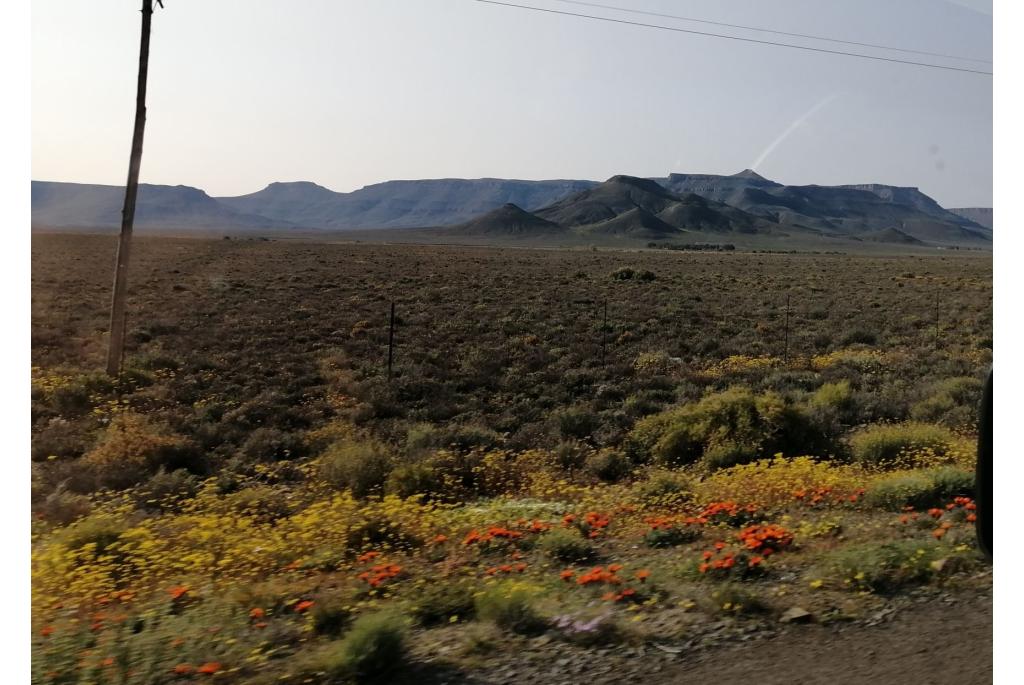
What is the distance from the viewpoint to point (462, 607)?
519cm

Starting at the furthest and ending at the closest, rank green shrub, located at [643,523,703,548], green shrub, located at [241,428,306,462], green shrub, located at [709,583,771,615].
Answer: green shrub, located at [241,428,306,462]
green shrub, located at [643,523,703,548]
green shrub, located at [709,583,771,615]

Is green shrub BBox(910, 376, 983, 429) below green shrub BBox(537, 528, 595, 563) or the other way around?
the other way around

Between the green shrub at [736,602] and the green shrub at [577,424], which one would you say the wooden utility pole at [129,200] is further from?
the green shrub at [736,602]

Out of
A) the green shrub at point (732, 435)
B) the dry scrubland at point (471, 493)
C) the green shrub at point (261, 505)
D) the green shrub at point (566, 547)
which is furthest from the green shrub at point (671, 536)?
the green shrub at point (261, 505)

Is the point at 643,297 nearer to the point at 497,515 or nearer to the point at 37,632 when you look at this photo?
the point at 497,515

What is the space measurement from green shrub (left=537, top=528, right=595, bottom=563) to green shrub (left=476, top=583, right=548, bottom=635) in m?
1.36

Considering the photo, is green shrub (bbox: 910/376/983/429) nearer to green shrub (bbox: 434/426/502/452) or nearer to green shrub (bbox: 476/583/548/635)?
green shrub (bbox: 434/426/502/452)

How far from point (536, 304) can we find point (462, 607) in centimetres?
2355

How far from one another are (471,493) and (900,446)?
547 cm

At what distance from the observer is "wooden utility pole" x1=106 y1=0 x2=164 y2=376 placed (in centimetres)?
1408

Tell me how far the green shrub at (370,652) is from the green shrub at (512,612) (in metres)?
0.65

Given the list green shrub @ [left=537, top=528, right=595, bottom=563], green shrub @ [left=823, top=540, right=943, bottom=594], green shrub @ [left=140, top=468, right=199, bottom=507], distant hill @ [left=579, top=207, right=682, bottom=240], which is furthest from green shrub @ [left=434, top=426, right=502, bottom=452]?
distant hill @ [left=579, top=207, right=682, bottom=240]

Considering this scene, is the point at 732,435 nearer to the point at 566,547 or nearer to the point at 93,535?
the point at 566,547

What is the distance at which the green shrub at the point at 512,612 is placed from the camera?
15.8 ft
